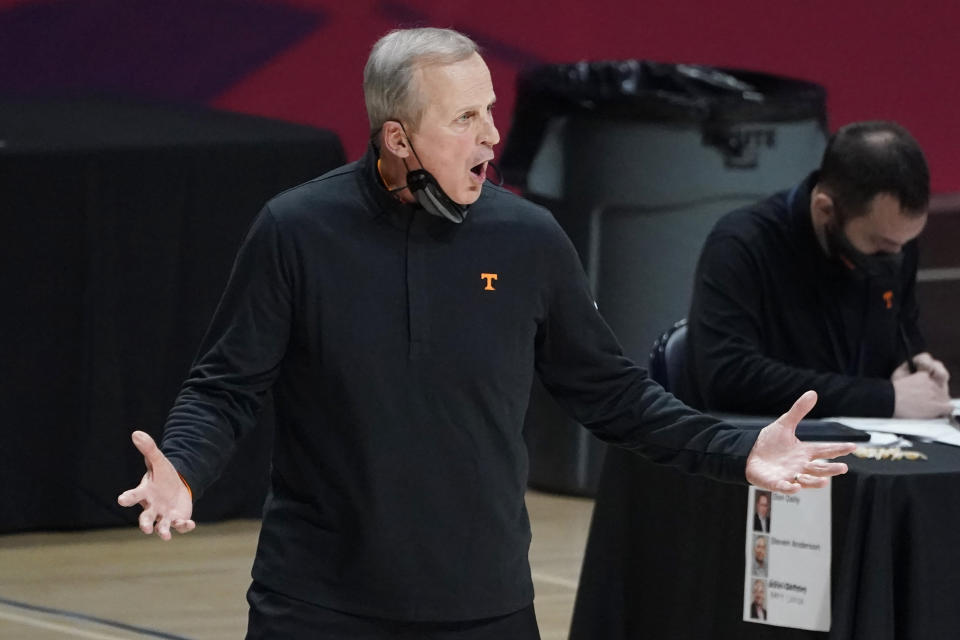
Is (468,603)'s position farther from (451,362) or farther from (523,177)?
(523,177)

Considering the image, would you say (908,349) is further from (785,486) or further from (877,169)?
(785,486)

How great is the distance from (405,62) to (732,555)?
1.40 metres

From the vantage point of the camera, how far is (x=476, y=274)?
2260 millimetres

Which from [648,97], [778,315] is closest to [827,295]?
[778,315]

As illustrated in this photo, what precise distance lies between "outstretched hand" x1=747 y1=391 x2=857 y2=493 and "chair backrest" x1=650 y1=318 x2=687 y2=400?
4.92 feet

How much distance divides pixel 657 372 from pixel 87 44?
2.70 m

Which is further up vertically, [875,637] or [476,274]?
[476,274]

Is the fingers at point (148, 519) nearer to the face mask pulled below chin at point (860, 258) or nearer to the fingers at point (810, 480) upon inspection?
the fingers at point (810, 480)

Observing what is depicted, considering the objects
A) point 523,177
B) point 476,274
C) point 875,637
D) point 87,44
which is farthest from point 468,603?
point 87,44

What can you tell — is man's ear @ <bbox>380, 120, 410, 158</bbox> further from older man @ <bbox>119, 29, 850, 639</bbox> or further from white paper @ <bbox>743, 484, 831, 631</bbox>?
white paper @ <bbox>743, 484, 831, 631</bbox>

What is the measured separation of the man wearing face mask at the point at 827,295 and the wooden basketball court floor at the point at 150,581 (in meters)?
0.93

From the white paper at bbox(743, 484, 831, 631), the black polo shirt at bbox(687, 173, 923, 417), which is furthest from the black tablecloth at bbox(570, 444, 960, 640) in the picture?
the black polo shirt at bbox(687, 173, 923, 417)

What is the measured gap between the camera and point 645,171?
5.48 meters

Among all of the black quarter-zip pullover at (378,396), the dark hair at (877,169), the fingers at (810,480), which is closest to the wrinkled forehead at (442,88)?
the black quarter-zip pullover at (378,396)
